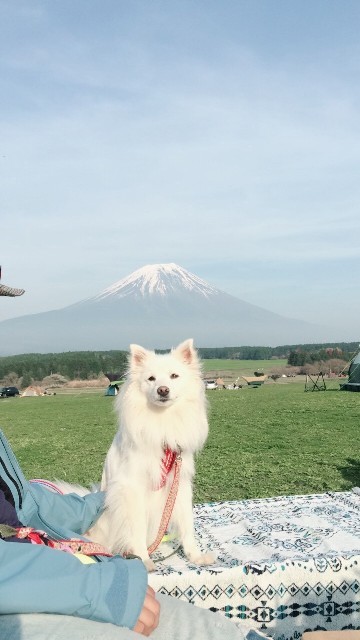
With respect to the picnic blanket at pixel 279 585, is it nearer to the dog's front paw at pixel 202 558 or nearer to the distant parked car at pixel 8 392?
the dog's front paw at pixel 202 558

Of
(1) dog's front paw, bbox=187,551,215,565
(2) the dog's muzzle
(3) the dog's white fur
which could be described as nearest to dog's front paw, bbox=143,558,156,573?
(3) the dog's white fur

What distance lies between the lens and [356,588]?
315 cm

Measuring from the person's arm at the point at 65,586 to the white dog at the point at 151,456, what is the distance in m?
1.34

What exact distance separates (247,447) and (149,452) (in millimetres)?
8644

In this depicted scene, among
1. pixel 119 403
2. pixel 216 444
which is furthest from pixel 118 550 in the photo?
pixel 216 444

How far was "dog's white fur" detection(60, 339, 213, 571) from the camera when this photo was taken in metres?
3.49

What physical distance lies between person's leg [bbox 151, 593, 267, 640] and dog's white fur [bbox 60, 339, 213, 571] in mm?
1064

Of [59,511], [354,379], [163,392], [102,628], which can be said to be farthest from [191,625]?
[354,379]

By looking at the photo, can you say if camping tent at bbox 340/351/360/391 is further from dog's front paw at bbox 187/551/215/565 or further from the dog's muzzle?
dog's front paw at bbox 187/551/215/565

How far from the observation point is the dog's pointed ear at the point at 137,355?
3975 mm

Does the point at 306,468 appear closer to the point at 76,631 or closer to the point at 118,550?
the point at 118,550

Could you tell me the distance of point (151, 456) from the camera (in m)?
3.58

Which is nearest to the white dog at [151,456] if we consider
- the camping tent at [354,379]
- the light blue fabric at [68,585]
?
the light blue fabric at [68,585]

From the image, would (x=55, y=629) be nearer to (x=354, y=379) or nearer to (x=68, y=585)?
(x=68, y=585)
